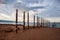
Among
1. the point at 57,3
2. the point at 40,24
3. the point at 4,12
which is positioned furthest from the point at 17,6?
the point at 40,24

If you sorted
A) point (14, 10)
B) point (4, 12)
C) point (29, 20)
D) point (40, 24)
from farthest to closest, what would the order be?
point (40, 24), point (29, 20), point (14, 10), point (4, 12)

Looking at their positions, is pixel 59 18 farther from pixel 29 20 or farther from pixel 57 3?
pixel 29 20

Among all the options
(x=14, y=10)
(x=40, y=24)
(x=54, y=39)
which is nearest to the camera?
(x=54, y=39)

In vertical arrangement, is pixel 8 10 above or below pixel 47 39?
above

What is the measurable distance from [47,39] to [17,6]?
2.69 meters

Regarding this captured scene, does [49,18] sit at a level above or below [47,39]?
above

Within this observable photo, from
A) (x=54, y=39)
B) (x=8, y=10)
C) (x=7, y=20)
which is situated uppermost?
(x=8, y=10)

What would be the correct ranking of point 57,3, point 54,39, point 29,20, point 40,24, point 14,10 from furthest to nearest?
1. point 40,24
2. point 29,20
3. point 14,10
4. point 57,3
5. point 54,39

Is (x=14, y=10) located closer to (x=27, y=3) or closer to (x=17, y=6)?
(x=17, y=6)

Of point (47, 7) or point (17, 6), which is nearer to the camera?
point (47, 7)

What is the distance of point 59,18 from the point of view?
5984 millimetres

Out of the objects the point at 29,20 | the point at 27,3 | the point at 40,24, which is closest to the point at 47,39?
the point at 27,3

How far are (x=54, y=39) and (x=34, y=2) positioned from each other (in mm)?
2018

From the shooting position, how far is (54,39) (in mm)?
4711
